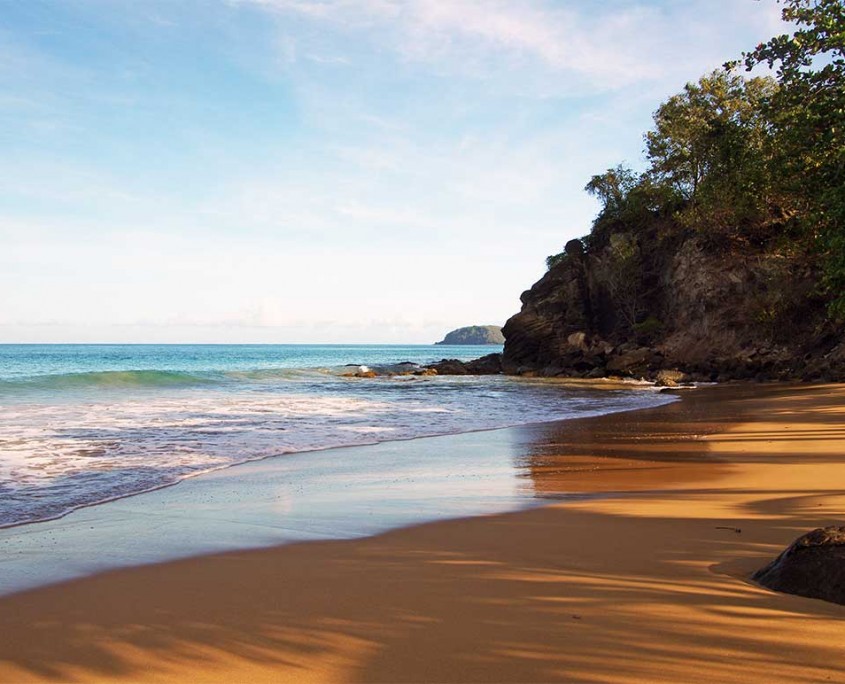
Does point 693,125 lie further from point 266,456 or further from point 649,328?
point 266,456

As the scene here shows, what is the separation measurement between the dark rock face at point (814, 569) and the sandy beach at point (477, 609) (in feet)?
0.35

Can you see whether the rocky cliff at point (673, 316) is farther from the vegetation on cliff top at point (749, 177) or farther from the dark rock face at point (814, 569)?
the dark rock face at point (814, 569)

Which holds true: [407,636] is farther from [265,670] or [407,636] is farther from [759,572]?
[759,572]

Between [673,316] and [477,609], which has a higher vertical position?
[673,316]

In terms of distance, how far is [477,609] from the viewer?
13.3 ft

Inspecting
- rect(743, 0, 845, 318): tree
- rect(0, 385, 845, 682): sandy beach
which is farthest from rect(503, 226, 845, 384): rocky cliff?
rect(0, 385, 845, 682): sandy beach

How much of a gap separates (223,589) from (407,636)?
5.22ft

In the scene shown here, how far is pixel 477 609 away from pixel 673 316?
Result: 4440 cm

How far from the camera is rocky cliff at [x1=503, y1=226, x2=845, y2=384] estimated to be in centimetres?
3553

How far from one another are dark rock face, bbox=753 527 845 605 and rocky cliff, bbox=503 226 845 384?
26098mm

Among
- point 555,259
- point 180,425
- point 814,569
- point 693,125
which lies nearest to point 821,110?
point 814,569

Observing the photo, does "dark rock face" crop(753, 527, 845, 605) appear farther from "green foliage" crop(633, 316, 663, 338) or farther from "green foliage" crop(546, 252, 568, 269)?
"green foliage" crop(546, 252, 568, 269)

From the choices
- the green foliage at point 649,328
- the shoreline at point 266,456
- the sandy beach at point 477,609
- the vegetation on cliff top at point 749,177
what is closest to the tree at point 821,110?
the vegetation on cliff top at point 749,177

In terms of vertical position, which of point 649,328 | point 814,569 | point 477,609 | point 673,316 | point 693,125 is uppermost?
point 693,125
